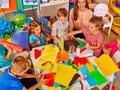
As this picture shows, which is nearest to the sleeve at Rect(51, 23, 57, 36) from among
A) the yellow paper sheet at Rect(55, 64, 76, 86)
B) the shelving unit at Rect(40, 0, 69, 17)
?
the yellow paper sheet at Rect(55, 64, 76, 86)

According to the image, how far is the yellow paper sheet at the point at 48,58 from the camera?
1684 millimetres

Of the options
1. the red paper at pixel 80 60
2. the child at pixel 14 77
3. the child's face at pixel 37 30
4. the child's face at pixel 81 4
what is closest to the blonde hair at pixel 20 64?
the child at pixel 14 77

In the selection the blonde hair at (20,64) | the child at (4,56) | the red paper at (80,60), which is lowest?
the child at (4,56)

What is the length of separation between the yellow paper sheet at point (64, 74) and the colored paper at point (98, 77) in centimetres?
15

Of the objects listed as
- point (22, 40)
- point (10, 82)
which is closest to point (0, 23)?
point (22, 40)

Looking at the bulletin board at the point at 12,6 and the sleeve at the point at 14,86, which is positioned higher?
the bulletin board at the point at 12,6

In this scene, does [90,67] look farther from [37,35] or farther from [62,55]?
[37,35]

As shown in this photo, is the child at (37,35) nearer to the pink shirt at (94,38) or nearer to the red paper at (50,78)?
the pink shirt at (94,38)

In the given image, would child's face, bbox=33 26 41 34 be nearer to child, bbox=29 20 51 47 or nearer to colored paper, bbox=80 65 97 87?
child, bbox=29 20 51 47

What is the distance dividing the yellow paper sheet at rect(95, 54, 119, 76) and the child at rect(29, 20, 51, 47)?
613 mm

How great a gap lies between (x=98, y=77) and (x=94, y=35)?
51 cm

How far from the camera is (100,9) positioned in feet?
9.31

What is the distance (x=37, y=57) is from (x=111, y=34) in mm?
1544

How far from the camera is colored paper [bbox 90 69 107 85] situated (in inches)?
62.8
